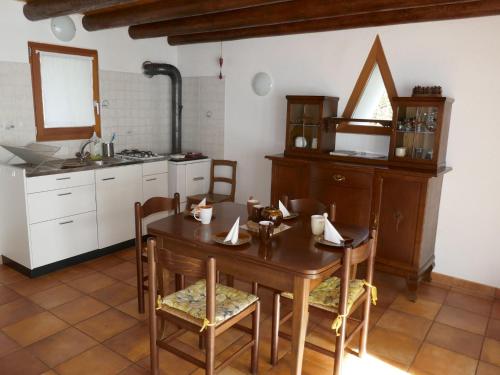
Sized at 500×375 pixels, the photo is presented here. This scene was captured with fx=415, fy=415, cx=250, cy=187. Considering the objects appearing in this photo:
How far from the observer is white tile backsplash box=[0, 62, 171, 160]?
3635 millimetres

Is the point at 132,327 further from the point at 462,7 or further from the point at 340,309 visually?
the point at 462,7

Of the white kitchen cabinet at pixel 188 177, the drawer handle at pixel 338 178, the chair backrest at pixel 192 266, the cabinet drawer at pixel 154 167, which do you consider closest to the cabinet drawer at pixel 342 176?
the drawer handle at pixel 338 178

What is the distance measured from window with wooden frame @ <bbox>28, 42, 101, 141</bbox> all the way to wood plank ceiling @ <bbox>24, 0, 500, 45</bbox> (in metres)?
0.36

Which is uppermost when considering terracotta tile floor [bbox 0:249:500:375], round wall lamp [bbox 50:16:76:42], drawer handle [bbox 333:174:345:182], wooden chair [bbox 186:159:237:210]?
round wall lamp [bbox 50:16:76:42]

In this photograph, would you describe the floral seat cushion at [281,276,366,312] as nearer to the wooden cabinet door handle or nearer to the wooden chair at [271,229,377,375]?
the wooden chair at [271,229,377,375]

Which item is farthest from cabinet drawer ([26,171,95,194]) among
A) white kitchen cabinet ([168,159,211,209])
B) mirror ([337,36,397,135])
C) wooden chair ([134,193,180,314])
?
mirror ([337,36,397,135])

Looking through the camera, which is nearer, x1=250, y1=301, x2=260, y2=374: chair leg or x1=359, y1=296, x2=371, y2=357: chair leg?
x1=250, y1=301, x2=260, y2=374: chair leg

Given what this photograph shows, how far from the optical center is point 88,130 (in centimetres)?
429

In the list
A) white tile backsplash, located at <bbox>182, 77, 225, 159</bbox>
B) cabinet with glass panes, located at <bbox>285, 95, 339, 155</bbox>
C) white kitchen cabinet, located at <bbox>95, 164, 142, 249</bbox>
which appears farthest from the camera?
white tile backsplash, located at <bbox>182, 77, 225, 159</bbox>

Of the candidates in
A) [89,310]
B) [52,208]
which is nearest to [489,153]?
[89,310]

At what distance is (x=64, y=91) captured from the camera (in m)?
Answer: 4.02

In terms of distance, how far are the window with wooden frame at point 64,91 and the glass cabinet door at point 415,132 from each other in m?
2.99

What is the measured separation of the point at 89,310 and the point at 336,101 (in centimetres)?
277

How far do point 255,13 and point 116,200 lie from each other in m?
2.14
